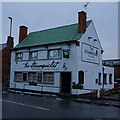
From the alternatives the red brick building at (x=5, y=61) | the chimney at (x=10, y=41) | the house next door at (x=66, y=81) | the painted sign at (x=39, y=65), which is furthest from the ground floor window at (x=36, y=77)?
the chimney at (x=10, y=41)

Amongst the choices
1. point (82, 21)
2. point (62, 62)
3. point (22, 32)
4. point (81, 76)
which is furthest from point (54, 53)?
point (22, 32)

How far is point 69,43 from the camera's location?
21.9 m

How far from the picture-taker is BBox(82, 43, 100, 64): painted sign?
2258cm

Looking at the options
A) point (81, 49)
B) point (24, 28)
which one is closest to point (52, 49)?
point (81, 49)

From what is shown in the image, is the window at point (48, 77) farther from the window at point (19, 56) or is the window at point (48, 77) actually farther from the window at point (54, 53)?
the window at point (19, 56)

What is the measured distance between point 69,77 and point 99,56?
6377 millimetres

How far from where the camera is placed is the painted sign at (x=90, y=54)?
22.6 metres

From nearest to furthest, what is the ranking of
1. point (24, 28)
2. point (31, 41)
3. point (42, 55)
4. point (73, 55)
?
point (73, 55)
point (42, 55)
point (31, 41)
point (24, 28)

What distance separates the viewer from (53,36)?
25.4 meters

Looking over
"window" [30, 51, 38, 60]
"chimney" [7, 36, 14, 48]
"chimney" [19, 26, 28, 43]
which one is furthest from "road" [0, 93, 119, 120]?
"chimney" [7, 36, 14, 48]

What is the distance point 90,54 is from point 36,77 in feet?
25.7

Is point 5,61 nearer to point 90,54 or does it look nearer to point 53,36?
point 53,36

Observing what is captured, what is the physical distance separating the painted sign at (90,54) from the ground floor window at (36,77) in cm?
472

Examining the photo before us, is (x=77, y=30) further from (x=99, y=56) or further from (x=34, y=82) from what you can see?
(x=34, y=82)
